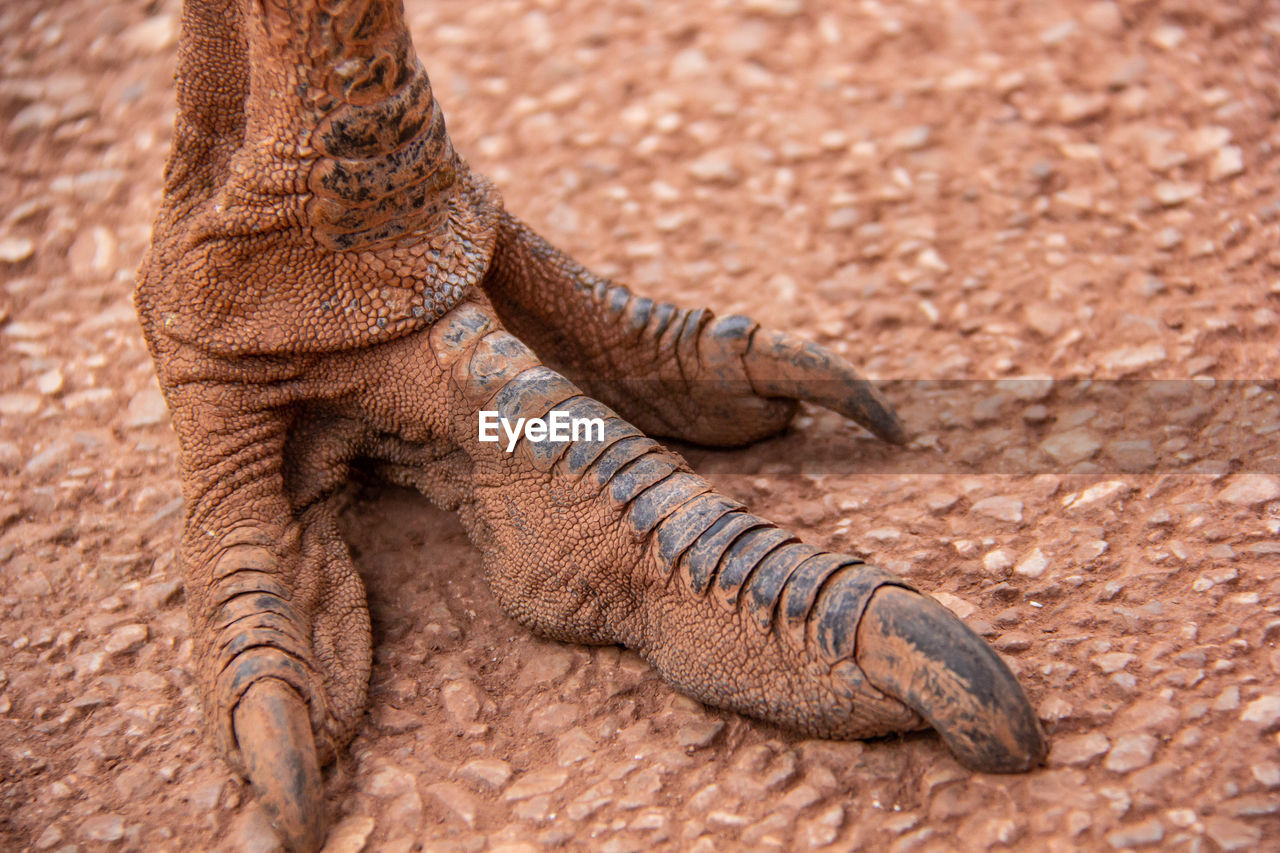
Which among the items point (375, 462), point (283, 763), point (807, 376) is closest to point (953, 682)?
point (807, 376)

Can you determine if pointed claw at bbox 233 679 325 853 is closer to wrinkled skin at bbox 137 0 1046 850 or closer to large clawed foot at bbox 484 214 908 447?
wrinkled skin at bbox 137 0 1046 850

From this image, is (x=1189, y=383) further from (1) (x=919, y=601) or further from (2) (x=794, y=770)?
(2) (x=794, y=770)

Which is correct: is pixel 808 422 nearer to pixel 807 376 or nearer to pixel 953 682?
pixel 807 376

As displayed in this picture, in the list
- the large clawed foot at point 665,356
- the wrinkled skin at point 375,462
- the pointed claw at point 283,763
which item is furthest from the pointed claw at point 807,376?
the pointed claw at point 283,763

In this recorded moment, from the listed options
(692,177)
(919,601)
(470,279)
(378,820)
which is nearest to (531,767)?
(378,820)

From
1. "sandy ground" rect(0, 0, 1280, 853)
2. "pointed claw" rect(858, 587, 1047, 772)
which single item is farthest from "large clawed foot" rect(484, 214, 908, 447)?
"pointed claw" rect(858, 587, 1047, 772)

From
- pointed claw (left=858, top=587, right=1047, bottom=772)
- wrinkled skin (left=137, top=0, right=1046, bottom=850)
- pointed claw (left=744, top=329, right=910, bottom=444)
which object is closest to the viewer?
pointed claw (left=858, top=587, right=1047, bottom=772)

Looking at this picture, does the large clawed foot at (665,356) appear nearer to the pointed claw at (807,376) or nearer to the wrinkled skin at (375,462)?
the pointed claw at (807,376)
